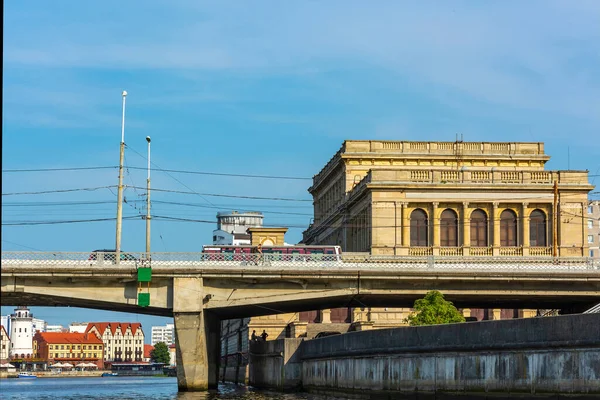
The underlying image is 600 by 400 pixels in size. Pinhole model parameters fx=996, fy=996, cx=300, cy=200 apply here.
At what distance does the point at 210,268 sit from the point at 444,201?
3737 centimetres

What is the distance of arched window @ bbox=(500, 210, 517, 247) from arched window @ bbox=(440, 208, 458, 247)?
4159 millimetres

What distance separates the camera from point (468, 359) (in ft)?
106

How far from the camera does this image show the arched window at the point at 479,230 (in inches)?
3578

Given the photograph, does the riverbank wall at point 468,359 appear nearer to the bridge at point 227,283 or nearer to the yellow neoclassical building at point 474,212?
the bridge at point 227,283

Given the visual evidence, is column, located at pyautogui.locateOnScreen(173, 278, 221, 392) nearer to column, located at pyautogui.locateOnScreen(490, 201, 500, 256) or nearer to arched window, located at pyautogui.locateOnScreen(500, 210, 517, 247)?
column, located at pyautogui.locateOnScreen(490, 201, 500, 256)

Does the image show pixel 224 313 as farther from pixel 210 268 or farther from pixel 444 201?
pixel 444 201

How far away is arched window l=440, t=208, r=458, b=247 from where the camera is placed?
90.9 metres

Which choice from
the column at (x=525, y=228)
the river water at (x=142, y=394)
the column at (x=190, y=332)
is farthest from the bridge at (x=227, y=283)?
the column at (x=525, y=228)

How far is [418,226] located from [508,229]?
8.21 metres

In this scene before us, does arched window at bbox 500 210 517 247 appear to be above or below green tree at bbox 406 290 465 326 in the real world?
above

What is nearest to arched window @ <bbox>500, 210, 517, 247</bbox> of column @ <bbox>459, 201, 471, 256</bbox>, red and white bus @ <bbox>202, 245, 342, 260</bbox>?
column @ <bbox>459, 201, 471, 256</bbox>

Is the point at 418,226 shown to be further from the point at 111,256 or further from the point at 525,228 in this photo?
the point at 111,256

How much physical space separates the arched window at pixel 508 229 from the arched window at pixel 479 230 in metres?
1.52

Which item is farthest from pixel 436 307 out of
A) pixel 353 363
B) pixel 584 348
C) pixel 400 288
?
pixel 584 348
